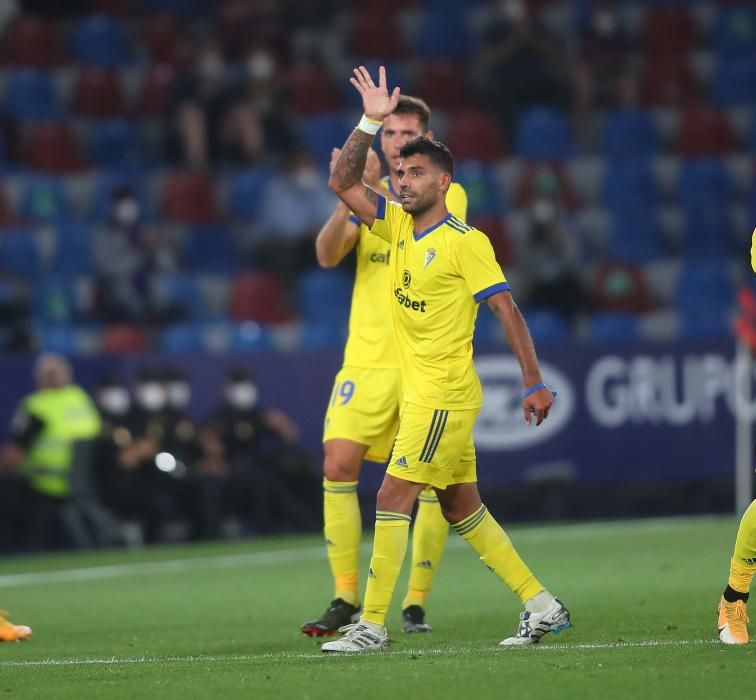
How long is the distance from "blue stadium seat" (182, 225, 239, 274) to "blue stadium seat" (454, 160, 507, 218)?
8.77 ft

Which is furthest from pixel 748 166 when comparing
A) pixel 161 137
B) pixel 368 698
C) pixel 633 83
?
pixel 368 698

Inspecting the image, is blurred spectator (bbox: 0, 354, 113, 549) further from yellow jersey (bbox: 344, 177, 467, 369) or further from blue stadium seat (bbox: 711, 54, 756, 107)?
blue stadium seat (bbox: 711, 54, 756, 107)

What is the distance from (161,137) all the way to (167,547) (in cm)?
582

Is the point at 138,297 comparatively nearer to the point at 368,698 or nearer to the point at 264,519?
the point at 264,519

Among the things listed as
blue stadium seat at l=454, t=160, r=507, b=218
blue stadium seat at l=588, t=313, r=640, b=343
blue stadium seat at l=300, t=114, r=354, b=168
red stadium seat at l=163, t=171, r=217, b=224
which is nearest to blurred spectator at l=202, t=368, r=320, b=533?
red stadium seat at l=163, t=171, r=217, b=224

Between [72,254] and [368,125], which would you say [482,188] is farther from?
[368,125]

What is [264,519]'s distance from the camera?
1634 cm

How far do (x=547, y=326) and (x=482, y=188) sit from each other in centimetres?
228

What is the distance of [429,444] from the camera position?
7477 millimetres

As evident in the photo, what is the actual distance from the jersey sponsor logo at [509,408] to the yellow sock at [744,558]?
30.0 ft

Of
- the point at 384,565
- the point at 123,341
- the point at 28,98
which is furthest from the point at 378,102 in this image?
the point at 28,98

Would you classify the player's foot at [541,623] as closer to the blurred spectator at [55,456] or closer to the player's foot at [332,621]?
the player's foot at [332,621]

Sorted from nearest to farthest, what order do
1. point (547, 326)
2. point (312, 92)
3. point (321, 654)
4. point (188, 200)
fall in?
point (321, 654) → point (547, 326) → point (188, 200) → point (312, 92)

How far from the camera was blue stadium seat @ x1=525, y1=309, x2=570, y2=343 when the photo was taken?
17.7 meters
